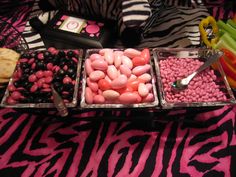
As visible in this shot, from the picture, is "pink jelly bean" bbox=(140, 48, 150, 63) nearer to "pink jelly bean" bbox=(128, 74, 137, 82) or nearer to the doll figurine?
"pink jelly bean" bbox=(128, 74, 137, 82)

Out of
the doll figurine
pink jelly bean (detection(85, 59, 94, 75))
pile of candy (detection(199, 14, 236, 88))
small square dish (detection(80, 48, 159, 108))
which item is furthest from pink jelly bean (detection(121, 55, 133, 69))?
pile of candy (detection(199, 14, 236, 88))

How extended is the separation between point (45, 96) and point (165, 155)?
44 centimetres

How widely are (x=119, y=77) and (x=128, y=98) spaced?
Answer: 0.25 feet

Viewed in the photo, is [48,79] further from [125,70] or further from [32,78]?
[125,70]

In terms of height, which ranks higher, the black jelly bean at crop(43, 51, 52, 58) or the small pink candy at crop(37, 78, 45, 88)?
the black jelly bean at crop(43, 51, 52, 58)

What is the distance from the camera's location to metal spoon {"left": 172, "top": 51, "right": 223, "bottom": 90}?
0.90 metres

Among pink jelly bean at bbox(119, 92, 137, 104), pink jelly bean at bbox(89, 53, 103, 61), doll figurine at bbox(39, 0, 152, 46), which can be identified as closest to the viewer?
pink jelly bean at bbox(119, 92, 137, 104)

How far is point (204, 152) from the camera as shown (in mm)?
908

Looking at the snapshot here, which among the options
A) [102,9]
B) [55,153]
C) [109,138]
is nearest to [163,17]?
[102,9]

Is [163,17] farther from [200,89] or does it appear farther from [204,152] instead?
[204,152]

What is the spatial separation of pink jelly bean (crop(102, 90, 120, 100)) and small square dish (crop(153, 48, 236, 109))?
145mm

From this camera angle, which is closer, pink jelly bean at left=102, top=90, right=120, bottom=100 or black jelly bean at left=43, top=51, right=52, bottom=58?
pink jelly bean at left=102, top=90, right=120, bottom=100

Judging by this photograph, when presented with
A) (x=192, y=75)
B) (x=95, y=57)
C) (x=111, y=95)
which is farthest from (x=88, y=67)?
(x=192, y=75)

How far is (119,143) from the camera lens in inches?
37.2
